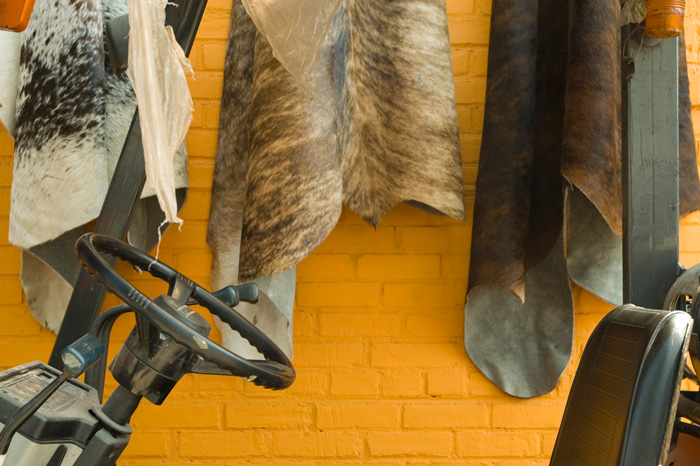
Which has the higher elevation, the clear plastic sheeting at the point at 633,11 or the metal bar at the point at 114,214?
the clear plastic sheeting at the point at 633,11

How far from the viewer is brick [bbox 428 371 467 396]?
1450mm

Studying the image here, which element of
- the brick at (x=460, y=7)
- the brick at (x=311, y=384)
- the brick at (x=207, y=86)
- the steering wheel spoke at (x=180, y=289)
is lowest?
the brick at (x=311, y=384)

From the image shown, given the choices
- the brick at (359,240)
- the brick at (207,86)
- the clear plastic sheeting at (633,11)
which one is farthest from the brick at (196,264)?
the clear plastic sheeting at (633,11)

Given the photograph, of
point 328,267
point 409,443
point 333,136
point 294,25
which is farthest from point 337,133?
point 409,443

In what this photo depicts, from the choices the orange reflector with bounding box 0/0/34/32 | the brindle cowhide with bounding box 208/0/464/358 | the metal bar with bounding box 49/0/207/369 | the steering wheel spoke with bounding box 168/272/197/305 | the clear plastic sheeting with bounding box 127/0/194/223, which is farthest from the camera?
the brindle cowhide with bounding box 208/0/464/358

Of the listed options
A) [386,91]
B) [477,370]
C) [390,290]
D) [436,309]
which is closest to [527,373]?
[477,370]

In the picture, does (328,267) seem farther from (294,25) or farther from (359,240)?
(294,25)

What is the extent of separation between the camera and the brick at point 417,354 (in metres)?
1.45

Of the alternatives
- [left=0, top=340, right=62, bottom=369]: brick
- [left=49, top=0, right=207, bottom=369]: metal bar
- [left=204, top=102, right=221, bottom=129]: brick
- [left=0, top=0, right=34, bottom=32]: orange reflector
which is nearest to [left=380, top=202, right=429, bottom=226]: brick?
[left=204, top=102, right=221, bottom=129]: brick

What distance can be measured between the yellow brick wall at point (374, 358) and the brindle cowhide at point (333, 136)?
0.12 m

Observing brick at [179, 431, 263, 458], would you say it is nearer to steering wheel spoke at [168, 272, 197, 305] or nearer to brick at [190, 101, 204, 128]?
brick at [190, 101, 204, 128]

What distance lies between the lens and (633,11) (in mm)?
997

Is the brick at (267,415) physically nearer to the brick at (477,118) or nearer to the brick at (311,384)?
the brick at (311,384)

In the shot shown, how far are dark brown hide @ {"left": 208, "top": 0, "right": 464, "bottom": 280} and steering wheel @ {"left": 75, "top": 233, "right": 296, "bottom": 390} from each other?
351mm
